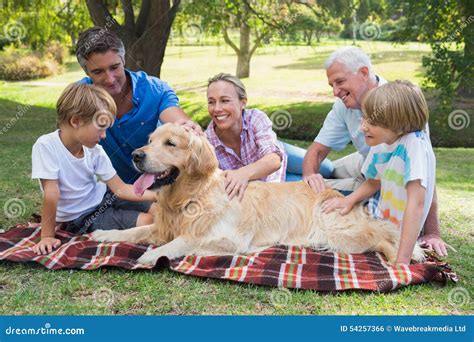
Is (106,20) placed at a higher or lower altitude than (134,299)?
higher

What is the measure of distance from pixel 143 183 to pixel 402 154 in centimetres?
200

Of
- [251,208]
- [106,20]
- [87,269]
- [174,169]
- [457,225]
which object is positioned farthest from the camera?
[106,20]

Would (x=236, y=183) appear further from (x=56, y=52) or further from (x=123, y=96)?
(x=56, y=52)

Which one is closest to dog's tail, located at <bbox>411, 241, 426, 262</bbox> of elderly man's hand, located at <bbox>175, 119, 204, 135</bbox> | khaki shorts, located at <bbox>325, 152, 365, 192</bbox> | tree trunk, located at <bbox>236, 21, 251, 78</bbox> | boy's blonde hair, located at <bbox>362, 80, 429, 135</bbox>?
boy's blonde hair, located at <bbox>362, 80, 429, 135</bbox>

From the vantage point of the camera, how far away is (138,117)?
5.11 meters

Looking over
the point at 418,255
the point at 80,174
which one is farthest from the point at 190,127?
the point at 418,255

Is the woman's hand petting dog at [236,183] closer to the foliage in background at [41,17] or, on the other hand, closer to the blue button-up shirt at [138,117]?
the blue button-up shirt at [138,117]

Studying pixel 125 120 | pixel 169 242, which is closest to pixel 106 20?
pixel 125 120

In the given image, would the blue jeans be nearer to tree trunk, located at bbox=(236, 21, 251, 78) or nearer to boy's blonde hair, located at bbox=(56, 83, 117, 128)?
boy's blonde hair, located at bbox=(56, 83, 117, 128)

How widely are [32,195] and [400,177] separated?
4.33 meters

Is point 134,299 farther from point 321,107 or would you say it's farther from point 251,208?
point 321,107

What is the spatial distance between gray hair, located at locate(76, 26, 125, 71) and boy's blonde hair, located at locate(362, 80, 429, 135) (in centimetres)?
235

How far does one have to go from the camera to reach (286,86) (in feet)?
73.0

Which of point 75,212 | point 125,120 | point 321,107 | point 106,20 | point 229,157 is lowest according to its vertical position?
point 321,107
